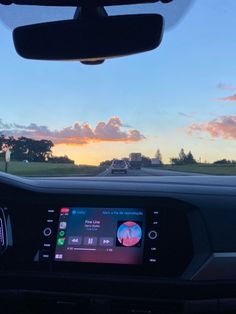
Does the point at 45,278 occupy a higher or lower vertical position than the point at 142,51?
lower

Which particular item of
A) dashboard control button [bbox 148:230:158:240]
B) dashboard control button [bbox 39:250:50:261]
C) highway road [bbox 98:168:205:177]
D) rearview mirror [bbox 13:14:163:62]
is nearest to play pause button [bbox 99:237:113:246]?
dashboard control button [bbox 148:230:158:240]

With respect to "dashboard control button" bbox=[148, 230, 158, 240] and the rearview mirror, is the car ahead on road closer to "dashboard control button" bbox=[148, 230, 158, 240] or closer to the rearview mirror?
"dashboard control button" bbox=[148, 230, 158, 240]

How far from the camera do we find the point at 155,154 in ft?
12.8

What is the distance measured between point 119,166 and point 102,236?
509 mm

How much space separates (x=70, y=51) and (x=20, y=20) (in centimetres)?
37

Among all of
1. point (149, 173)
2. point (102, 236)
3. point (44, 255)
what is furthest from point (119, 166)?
point (44, 255)

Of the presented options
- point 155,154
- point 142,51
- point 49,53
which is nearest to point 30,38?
point 49,53

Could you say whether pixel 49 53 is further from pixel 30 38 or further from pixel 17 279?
pixel 17 279

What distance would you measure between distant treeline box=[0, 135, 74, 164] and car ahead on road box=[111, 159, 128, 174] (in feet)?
1.01

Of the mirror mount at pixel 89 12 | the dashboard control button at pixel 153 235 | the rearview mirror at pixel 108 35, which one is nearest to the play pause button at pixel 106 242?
the dashboard control button at pixel 153 235

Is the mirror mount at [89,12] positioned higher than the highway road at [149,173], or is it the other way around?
the mirror mount at [89,12]

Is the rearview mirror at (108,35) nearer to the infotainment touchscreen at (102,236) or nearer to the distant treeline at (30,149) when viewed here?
the distant treeline at (30,149)

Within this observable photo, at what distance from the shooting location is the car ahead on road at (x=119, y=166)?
414cm

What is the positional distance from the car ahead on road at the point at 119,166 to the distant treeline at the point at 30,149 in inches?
12.1
